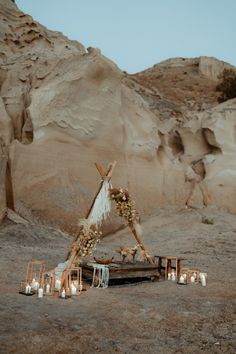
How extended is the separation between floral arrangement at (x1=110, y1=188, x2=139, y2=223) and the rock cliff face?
19.4 ft

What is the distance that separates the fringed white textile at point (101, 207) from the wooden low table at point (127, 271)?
831 mm

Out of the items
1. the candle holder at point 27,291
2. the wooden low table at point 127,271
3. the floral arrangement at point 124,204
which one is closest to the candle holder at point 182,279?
the wooden low table at point 127,271

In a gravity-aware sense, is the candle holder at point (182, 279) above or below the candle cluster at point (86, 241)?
below

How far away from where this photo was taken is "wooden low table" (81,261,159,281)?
706 cm

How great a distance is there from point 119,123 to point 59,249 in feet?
21.2

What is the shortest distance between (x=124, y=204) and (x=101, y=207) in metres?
0.89

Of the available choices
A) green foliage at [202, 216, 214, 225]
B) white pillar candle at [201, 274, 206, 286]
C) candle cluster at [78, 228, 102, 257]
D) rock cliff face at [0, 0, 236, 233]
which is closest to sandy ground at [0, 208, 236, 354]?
white pillar candle at [201, 274, 206, 286]

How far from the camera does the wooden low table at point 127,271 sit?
23.2 feet

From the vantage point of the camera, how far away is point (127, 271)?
7.20 metres

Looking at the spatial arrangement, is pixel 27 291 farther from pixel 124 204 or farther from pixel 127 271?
pixel 124 204

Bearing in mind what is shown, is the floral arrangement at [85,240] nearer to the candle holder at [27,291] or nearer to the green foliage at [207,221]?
the candle holder at [27,291]

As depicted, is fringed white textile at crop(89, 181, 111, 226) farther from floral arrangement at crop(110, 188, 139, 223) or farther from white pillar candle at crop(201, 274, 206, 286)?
white pillar candle at crop(201, 274, 206, 286)

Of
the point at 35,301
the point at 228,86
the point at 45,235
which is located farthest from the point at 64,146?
the point at 228,86

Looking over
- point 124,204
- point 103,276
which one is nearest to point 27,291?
point 103,276
